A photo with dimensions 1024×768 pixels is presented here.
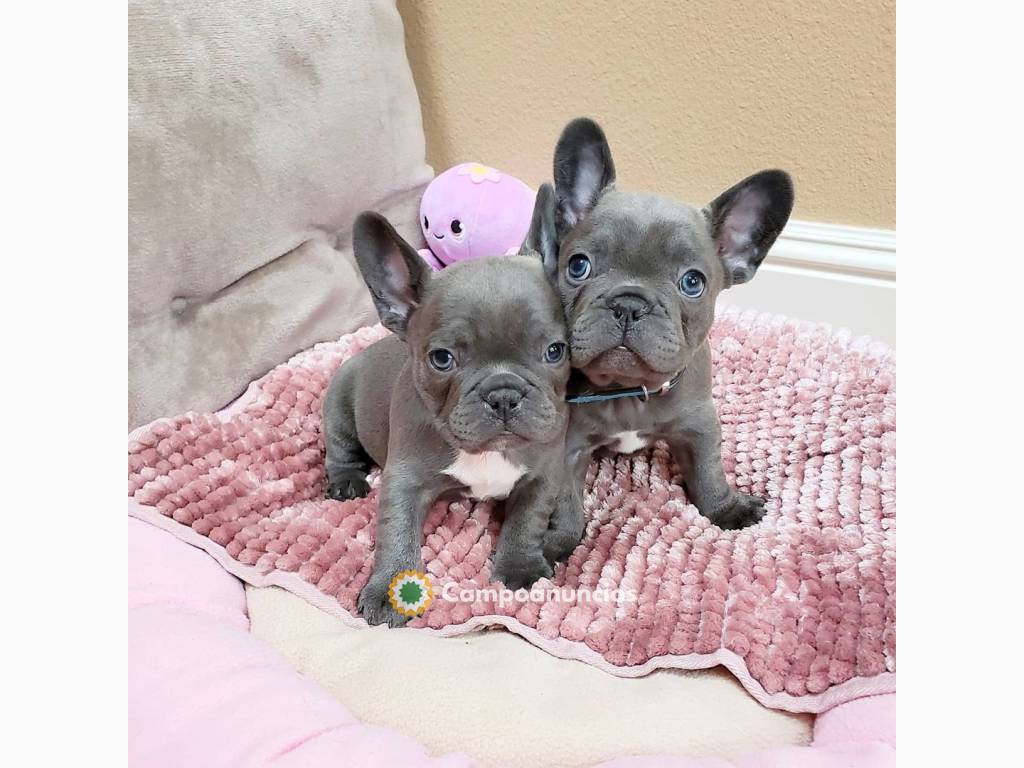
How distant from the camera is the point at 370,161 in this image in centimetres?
245

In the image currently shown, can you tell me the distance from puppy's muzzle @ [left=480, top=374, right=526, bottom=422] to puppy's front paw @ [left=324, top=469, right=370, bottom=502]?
60cm

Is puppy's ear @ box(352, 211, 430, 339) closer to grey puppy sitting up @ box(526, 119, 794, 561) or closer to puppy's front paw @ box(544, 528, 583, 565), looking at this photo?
grey puppy sitting up @ box(526, 119, 794, 561)

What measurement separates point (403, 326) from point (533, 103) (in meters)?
1.37

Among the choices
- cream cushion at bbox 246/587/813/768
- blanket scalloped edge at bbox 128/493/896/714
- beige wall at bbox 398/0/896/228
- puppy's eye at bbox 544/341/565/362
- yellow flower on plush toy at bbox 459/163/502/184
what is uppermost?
beige wall at bbox 398/0/896/228

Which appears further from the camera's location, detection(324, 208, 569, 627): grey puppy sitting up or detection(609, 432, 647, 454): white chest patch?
detection(609, 432, 647, 454): white chest patch

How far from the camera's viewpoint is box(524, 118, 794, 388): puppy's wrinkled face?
1.43 meters

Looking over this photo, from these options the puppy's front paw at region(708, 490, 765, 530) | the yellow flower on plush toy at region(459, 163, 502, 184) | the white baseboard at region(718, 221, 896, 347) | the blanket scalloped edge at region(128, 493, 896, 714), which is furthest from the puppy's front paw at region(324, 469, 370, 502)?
the white baseboard at region(718, 221, 896, 347)

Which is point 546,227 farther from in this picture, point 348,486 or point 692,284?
point 348,486

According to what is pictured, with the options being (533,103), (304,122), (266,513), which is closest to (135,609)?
(266,513)

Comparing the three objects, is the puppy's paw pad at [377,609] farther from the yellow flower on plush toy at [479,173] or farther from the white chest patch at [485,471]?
the yellow flower on plush toy at [479,173]

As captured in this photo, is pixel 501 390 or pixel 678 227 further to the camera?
pixel 678 227

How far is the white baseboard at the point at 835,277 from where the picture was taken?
2.37 meters

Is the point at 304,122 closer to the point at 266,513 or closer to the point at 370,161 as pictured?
the point at 370,161

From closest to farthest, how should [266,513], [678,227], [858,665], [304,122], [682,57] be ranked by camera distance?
[858,665] < [678,227] < [266,513] < [304,122] < [682,57]
